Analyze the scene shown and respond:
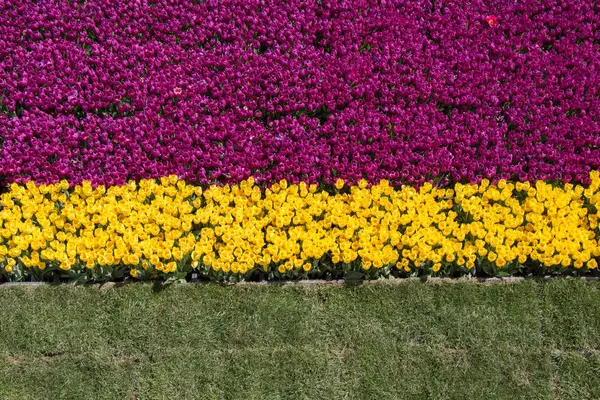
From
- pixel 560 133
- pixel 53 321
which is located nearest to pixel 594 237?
pixel 560 133

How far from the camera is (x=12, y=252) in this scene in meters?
4.44

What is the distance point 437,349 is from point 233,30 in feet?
11.4

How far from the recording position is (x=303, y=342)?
14.0 feet

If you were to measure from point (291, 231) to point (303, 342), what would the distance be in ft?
2.75

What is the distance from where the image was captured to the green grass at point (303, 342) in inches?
161

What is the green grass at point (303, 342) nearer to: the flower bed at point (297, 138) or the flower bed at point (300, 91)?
the flower bed at point (297, 138)

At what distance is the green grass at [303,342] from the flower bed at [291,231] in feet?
0.67

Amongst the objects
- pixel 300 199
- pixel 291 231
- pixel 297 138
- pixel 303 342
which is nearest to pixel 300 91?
pixel 297 138

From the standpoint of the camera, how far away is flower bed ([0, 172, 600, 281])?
174 inches

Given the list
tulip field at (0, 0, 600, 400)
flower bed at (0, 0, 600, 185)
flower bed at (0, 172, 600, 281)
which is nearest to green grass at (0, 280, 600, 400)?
tulip field at (0, 0, 600, 400)

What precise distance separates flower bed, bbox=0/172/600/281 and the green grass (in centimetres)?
20

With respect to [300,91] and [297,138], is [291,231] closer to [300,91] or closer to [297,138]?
[297,138]

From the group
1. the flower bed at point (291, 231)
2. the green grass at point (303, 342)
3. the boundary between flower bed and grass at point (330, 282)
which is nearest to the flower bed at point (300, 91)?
the flower bed at point (291, 231)

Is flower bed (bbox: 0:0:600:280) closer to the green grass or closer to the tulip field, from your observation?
the tulip field
